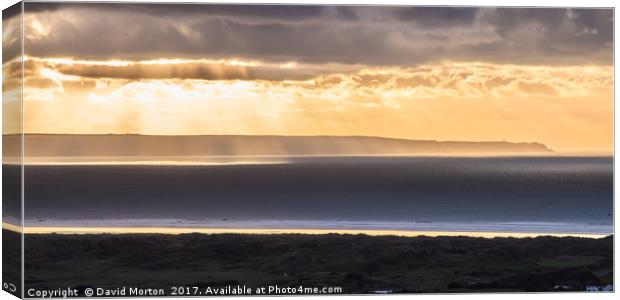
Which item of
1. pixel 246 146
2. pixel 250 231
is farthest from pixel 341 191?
pixel 246 146

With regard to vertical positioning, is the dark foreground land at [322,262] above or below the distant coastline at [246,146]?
below

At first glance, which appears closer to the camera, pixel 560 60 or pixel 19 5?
pixel 19 5

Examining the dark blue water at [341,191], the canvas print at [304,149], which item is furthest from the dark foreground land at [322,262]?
the dark blue water at [341,191]

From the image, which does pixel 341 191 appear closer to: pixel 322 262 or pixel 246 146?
pixel 322 262

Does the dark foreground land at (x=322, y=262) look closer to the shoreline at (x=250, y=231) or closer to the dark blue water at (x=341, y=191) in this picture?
the shoreline at (x=250, y=231)

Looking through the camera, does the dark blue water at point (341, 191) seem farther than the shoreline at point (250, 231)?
Yes

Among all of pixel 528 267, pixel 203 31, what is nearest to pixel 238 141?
pixel 203 31

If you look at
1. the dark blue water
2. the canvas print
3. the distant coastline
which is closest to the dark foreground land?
the canvas print

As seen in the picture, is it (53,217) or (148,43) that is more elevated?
(148,43)

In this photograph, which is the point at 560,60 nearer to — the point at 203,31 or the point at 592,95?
the point at 592,95
